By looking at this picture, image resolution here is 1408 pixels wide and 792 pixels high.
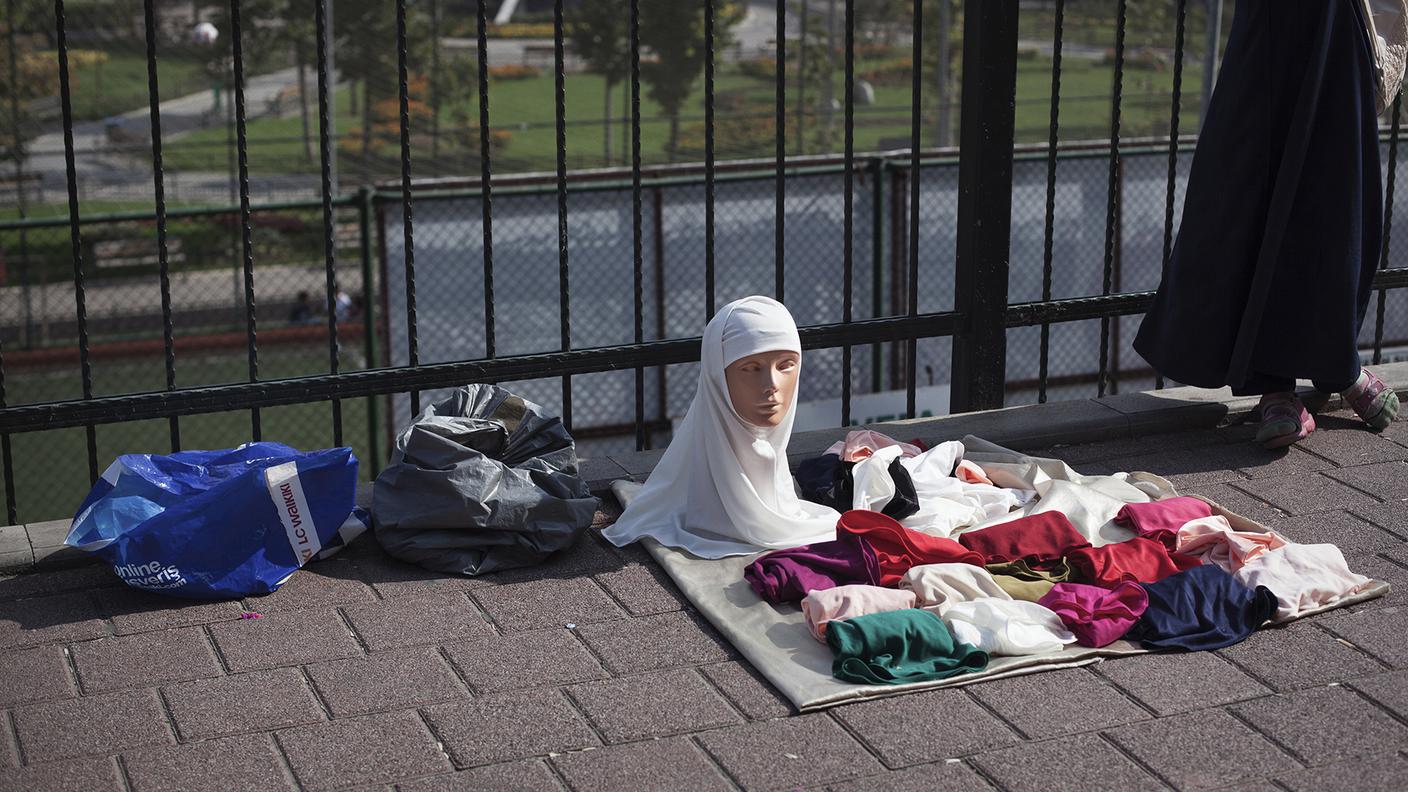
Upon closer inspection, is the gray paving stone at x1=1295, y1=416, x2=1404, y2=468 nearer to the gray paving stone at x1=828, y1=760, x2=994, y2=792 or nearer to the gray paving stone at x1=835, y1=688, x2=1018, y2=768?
the gray paving stone at x1=835, y1=688, x2=1018, y2=768

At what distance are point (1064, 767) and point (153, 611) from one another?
7.17 ft

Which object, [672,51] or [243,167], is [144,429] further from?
[243,167]

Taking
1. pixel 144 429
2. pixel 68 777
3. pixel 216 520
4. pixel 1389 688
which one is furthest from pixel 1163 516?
pixel 144 429

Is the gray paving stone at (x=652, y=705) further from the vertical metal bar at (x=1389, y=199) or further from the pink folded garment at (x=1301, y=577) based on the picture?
the vertical metal bar at (x=1389, y=199)

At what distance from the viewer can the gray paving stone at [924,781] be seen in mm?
2752

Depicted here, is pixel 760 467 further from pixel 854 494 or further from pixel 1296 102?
pixel 1296 102

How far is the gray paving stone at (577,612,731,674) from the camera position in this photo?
3.31 metres

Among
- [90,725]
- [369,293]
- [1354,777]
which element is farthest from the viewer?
[369,293]

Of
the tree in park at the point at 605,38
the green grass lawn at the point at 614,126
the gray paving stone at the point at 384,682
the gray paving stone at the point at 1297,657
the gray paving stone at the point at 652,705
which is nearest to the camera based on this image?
the gray paving stone at the point at 652,705

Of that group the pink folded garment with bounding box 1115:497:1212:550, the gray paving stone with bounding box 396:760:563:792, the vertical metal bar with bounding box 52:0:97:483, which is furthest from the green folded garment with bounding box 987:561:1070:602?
the vertical metal bar with bounding box 52:0:97:483

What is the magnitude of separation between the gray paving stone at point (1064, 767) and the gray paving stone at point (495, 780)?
2.78 ft

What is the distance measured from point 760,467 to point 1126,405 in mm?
1699

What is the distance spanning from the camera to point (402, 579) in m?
3.76

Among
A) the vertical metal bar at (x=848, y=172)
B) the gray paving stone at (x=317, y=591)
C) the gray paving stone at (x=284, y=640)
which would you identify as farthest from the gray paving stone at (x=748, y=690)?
the vertical metal bar at (x=848, y=172)
